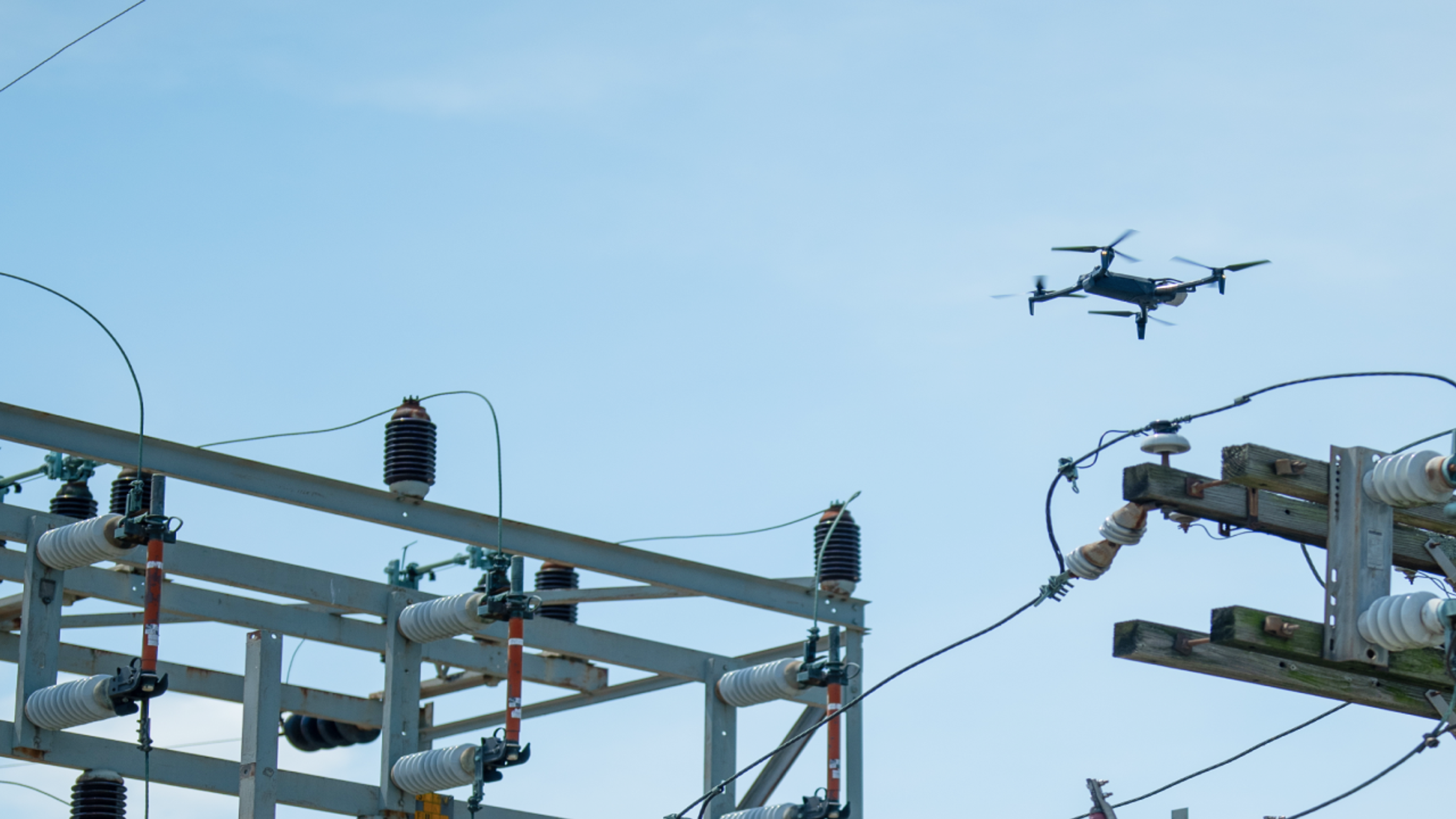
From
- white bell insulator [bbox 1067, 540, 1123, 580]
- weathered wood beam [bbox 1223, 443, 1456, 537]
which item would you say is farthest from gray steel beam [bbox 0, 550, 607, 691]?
weathered wood beam [bbox 1223, 443, 1456, 537]

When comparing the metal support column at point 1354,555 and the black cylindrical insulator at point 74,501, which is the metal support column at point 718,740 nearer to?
the black cylindrical insulator at point 74,501

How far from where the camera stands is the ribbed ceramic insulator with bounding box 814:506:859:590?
18.4 m

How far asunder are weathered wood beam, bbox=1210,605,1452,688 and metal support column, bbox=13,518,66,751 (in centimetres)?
889

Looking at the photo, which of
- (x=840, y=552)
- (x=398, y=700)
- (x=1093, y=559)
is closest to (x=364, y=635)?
(x=398, y=700)

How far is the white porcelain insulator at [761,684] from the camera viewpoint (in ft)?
57.1

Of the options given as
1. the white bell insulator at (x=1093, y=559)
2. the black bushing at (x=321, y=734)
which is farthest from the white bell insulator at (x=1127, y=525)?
the black bushing at (x=321, y=734)

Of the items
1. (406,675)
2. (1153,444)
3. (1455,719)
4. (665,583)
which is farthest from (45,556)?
(1455,719)

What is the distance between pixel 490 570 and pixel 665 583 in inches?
92.4

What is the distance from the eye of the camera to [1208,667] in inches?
398

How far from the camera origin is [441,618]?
53.9 feet

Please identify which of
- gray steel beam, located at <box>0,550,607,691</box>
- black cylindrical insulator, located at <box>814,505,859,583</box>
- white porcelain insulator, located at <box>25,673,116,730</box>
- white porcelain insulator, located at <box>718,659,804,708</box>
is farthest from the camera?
black cylindrical insulator, located at <box>814,505,859,583</box>

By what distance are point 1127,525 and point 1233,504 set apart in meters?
0.50

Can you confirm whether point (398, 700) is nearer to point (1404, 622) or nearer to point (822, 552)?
point (822, 552)

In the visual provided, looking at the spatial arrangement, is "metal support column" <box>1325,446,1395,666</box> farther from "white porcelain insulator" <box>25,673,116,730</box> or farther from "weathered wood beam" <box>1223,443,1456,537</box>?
"white porcelain insulator" <box>25,673,116,730</box>
